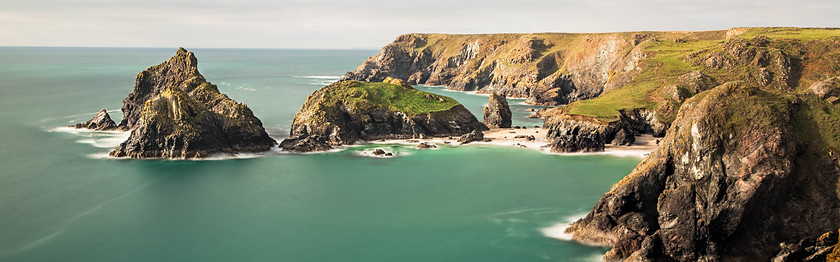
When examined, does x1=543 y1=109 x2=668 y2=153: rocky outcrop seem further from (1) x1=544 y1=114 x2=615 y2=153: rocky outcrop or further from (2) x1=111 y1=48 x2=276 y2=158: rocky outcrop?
(2) x1=111 y1=48 x2=276 y2=158: rocky outcrop

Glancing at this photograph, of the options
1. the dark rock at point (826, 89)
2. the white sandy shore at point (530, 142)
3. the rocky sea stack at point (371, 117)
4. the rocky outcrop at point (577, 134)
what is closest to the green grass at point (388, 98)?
the rocky sea stack at point (371, 117)

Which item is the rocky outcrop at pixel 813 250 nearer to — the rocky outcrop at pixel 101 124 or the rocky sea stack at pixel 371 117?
the rocky sea stack at pixel 371 117

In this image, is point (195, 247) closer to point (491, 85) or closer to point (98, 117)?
point (98, 117)

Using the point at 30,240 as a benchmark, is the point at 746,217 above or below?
above

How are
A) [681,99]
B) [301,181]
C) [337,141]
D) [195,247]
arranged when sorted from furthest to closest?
[681,99] → [337,141] → [301,181] → [195,247]

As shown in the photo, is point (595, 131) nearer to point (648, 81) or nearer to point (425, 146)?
point (425, 146)

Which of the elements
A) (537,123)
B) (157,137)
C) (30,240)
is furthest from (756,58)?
(30,240)

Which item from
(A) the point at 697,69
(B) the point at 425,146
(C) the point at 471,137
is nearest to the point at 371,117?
(B) the point at 425,146
